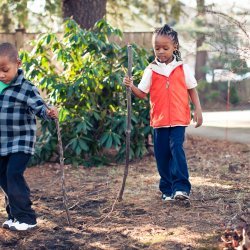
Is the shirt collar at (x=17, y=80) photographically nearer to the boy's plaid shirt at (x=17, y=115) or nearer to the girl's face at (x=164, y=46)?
the boy's plaid shirt at (x=17, y=115)

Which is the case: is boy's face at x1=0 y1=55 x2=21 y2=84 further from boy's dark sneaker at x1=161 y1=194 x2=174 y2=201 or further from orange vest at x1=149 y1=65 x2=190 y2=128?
boy's dark sneaker at x1=161 y1=194 x2=174 y2=201

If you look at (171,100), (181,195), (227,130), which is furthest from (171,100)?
(227,130)

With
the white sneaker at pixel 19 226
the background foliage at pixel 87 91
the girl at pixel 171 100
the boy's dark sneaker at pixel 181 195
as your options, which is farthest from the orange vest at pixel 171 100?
the background foliage at pixel 87 91

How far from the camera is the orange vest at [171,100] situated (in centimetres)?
491

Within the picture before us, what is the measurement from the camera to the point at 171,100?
4.91 m

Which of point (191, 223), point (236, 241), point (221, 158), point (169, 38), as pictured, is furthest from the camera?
point (221, 158)

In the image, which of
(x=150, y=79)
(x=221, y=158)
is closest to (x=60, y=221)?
(x=150, y=79)

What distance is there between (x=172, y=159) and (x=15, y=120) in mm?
1593

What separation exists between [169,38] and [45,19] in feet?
30.7

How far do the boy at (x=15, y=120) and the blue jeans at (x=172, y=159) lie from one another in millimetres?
1309

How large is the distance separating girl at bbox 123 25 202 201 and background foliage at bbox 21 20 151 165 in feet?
6.07

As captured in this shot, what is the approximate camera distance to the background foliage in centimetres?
689

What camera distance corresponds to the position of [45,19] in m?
13.7

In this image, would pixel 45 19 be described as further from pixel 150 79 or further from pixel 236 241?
pixel 236 241
